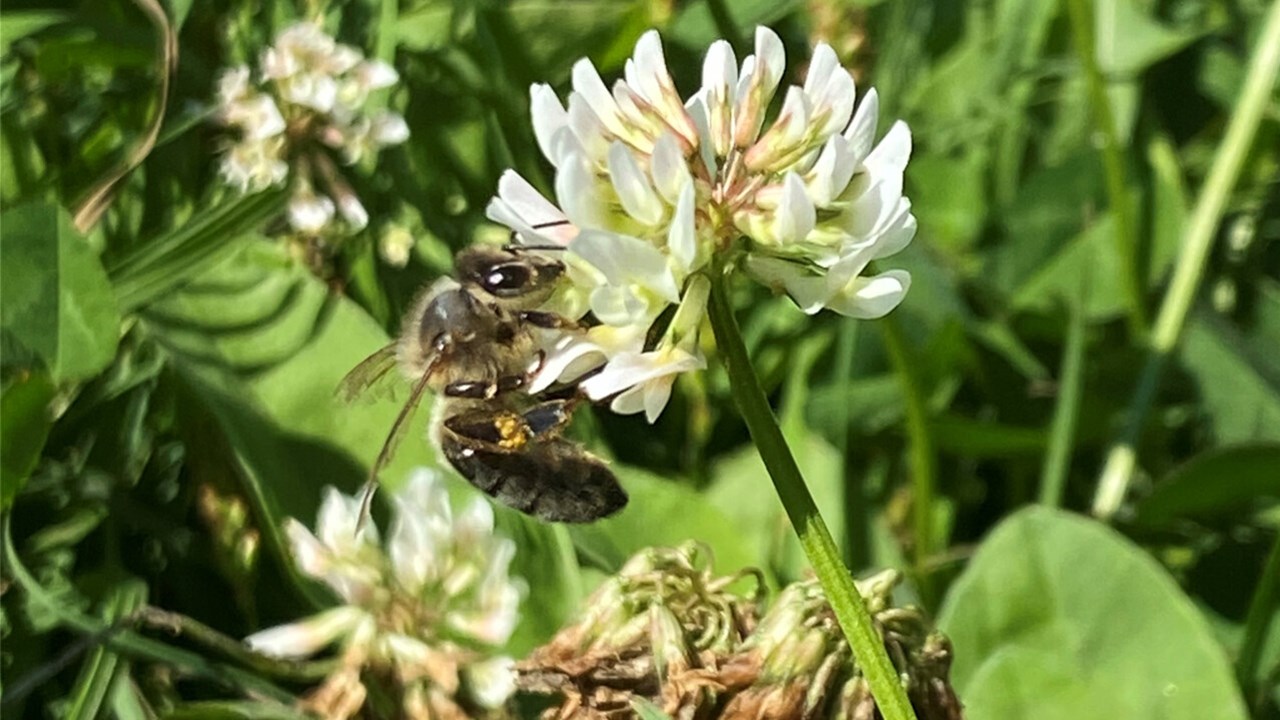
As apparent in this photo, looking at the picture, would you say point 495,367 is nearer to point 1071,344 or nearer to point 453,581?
point 453,581

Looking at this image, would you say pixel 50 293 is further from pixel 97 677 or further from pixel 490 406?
pixel 490 406

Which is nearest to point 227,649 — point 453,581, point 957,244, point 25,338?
point 453,581

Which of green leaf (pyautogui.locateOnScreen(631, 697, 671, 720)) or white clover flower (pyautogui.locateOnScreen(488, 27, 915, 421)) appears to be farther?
green leaf (pyautogui.locateOnScreen(631, 697, 671, 720))

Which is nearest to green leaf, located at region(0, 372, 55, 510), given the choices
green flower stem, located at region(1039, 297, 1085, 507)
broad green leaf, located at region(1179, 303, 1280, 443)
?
green flower stem, located at region(1039, 297, 1085, 507)

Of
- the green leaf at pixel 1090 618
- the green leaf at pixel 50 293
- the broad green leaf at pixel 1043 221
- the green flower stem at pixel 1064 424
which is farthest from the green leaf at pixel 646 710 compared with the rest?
the broad green leaf at pixel 1043 221

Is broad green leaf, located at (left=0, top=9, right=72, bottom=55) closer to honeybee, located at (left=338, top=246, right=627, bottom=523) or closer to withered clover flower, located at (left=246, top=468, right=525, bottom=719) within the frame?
withered clover flower, located at (left=246, top=468, right=525, bottom=719)

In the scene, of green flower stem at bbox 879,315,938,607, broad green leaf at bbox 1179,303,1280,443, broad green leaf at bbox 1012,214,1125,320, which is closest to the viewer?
green flower stem at bbox 879,315,938,607

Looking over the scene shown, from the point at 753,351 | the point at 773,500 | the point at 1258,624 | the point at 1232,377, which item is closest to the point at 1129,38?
the point at 1232,377
